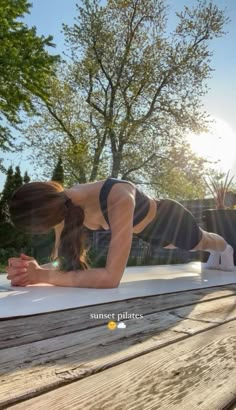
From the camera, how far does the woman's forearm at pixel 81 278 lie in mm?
1598

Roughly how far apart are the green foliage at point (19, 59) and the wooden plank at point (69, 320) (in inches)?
256

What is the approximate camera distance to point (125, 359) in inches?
25.7

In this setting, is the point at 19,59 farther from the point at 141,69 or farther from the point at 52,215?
the point at 52,215

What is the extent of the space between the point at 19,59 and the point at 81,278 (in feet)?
20.6

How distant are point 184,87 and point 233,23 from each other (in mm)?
2229

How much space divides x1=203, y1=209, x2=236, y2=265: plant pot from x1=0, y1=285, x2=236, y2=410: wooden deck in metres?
2.61

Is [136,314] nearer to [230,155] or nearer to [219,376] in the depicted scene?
[219,376]

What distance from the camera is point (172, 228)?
2.48 metres

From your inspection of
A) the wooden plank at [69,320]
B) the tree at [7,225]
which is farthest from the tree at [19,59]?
the wooden plank at [69,320]

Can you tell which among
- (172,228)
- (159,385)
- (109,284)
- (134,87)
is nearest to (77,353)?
(159,385)

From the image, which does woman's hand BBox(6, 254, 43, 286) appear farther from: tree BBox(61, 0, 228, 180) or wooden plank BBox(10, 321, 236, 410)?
tree BBox(61, 0, 228, 180)

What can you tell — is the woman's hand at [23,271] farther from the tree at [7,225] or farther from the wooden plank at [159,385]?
the tree at [7,225]

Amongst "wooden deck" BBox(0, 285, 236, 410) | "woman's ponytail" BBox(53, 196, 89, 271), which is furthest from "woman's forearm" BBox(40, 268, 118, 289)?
"wooden deck" BBox(0, 285, 236, 410)

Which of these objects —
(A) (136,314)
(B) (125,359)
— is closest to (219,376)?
(B) (125,359)
